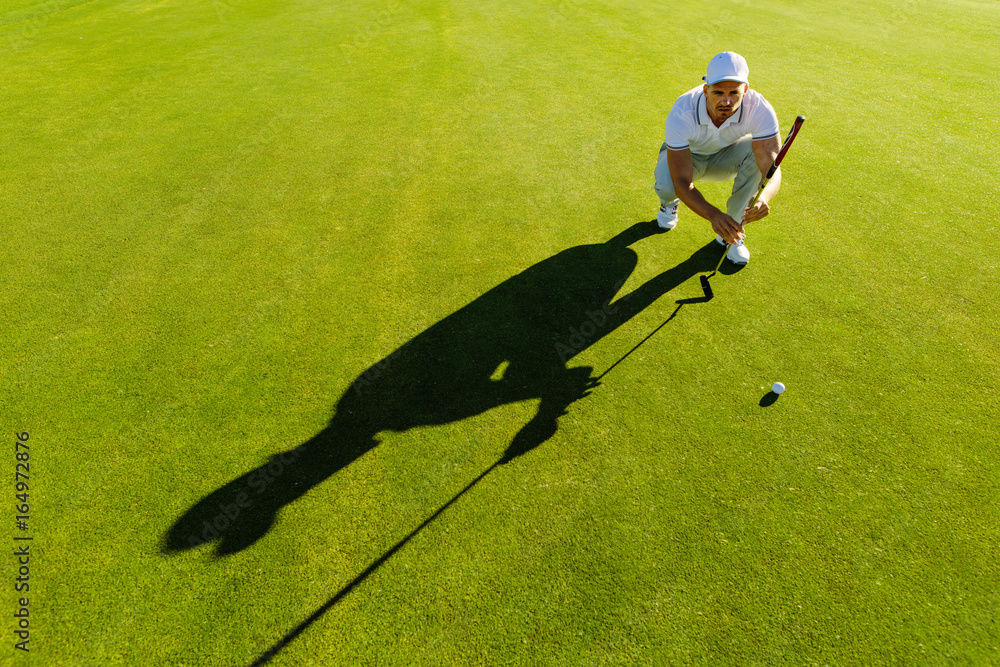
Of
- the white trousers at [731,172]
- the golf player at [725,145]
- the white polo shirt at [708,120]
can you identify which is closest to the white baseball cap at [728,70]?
the golf player at [725,145]

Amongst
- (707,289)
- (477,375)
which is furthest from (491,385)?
(707,289)

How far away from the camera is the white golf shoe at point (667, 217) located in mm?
5750

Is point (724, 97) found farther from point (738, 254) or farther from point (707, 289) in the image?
point (707, 289)

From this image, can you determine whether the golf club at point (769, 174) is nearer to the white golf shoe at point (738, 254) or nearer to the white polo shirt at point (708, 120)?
the white golf shoe at point (738, 254)

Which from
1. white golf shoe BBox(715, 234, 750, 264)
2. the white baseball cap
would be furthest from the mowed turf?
the white baseball cap

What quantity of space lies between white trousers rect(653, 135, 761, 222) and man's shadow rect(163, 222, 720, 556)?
59 cm

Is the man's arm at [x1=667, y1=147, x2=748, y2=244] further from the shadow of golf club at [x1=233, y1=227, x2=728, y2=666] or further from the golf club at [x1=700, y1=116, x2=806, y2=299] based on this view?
the shadow of golf club at [x1=233, y1=227, x2=728, y2=666]

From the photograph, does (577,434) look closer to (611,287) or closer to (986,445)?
(611,287)

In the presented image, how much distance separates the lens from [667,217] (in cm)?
577

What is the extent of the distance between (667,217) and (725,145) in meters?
0.92

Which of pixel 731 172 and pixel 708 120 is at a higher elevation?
pixel 708 120

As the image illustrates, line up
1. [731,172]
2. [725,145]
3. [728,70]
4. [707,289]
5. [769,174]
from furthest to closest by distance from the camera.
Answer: [731,172] → [725,145] → [707,289] → [769,174] → [728,70]

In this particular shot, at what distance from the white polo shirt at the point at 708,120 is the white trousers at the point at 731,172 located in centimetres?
30

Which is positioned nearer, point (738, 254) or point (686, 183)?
point (686, 183)
